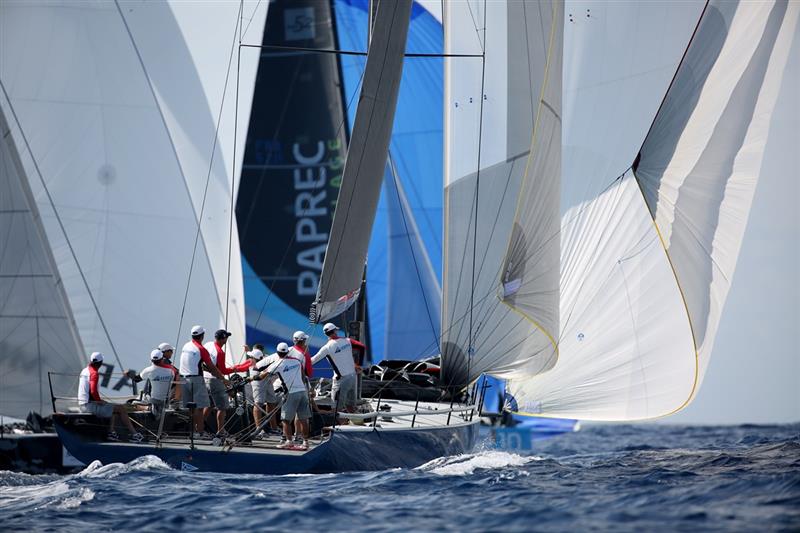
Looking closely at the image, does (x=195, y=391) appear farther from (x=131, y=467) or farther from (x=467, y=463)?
(x=467, y=463)

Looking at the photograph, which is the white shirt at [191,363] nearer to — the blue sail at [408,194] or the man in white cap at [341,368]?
the man in white cap at [341,368]

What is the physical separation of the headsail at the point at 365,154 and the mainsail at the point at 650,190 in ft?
4.71

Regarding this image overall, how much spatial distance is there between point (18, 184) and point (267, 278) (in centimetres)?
646

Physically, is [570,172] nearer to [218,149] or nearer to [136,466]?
[136,466]

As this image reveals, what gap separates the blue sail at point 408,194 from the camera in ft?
64.5

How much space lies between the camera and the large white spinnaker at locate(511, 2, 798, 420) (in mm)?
11805

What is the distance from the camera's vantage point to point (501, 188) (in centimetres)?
1280

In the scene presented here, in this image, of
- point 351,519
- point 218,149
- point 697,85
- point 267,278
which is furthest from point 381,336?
point 351,519

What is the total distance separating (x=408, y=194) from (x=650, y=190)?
837cm

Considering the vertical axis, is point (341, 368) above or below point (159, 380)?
above

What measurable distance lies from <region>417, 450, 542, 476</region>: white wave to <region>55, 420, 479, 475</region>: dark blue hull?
107 mm

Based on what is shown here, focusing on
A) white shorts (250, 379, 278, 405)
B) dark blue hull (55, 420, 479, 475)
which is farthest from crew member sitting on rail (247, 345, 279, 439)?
dark blue hull (55, 420, 479, 475)

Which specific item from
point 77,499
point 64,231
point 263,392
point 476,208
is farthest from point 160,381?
point 64,231

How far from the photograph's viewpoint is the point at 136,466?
10.6 metres
